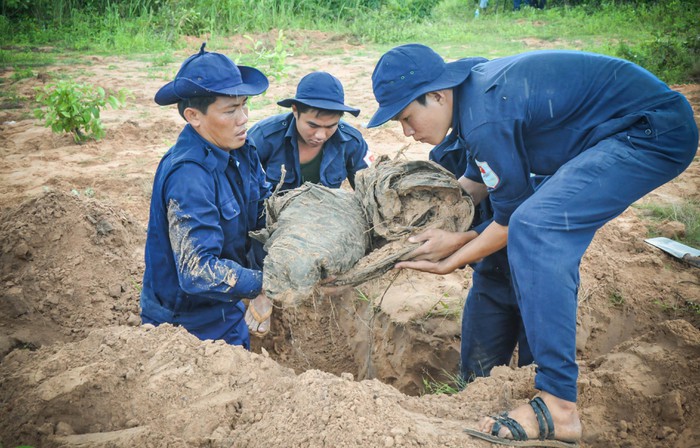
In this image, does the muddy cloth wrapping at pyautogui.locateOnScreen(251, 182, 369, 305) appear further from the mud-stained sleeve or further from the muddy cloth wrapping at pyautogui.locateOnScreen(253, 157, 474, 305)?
the mud-stained sleeve

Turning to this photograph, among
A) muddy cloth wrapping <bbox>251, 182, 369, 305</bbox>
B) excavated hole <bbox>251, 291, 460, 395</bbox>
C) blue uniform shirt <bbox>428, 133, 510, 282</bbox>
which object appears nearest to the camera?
muddy cloth wrapping <bbox>251, 182, 369, 305</bbox>

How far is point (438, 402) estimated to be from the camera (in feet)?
7.90

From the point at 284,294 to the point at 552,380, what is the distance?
1.14 metres

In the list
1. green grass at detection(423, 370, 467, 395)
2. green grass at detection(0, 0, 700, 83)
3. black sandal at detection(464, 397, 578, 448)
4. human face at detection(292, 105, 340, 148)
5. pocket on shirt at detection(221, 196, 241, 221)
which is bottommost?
green grass at detection(423, 370, 467, 395)

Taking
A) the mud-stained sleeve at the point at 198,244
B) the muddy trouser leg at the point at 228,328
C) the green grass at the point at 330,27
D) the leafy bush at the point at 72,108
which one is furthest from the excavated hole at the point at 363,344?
the green grass at the point at 330,27

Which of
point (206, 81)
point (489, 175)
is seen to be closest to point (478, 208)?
point (489, 175)

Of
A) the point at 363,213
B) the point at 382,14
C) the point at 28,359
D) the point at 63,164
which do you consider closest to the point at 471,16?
the point at 382,14

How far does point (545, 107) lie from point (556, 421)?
47.4 inches

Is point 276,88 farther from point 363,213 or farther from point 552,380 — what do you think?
point 552,380

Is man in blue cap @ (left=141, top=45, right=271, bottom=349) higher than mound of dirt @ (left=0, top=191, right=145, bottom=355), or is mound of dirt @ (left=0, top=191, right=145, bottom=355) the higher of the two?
man in blue cap @ (left=141, top=45, right=271, bottom=349)

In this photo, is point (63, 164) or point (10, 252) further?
point (63, 164)

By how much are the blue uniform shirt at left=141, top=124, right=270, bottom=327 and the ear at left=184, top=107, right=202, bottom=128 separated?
36 millimetres

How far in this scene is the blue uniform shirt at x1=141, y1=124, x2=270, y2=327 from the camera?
8.18ft

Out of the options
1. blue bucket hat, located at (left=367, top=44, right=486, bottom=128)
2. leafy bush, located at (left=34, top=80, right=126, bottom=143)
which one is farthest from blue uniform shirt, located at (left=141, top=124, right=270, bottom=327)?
leafy bush, located at (left=34, top=80, right=126, bottom=143)
